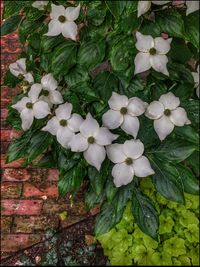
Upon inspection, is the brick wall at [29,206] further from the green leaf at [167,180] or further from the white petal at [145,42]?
the white petal at [145,42]

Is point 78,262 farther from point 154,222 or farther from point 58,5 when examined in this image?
point 58,5

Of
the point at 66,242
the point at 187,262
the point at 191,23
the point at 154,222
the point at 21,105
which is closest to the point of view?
the point at 191,23

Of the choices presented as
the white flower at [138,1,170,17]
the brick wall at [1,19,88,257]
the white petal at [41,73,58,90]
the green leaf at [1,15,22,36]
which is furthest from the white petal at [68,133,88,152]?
the brick wall at [1,19,88,257]

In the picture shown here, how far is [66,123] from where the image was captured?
4.97 ft

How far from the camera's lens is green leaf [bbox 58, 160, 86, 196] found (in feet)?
5.43

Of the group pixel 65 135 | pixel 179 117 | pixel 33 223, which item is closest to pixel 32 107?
pixel 65 135

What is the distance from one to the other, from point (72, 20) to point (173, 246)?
4.03ft

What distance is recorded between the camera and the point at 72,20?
1.46 meters

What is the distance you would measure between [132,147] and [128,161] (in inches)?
1.9

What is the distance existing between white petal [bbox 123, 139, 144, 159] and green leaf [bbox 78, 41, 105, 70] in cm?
28

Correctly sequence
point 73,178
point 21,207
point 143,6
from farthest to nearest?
point 21,207 < point 73,178 < point 143,6

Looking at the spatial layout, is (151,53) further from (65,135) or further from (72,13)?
(65,135)

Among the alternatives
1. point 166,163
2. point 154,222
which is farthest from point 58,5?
point 154,222

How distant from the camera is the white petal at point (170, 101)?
5.07 feet
